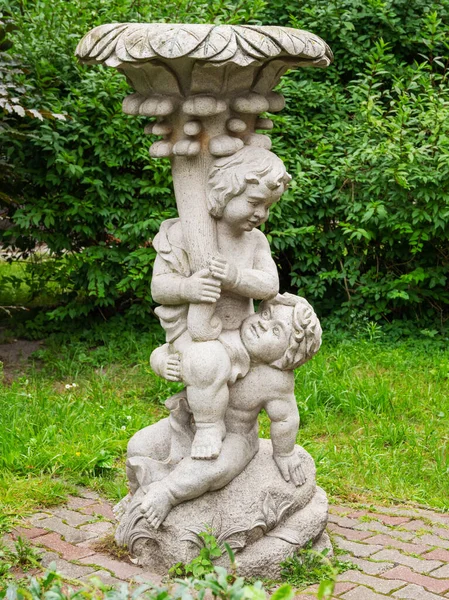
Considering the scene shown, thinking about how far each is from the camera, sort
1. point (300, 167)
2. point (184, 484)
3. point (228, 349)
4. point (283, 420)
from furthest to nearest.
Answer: point (300, 167) → point (283, 420) → point (228, 349) → point (184, 484)

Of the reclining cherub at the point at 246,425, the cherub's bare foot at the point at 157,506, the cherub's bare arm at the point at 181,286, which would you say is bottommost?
the cherub's bare foot at the point at 157,506

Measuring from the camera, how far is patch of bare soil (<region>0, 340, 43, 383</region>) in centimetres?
758

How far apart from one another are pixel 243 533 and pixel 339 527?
840 millimetres

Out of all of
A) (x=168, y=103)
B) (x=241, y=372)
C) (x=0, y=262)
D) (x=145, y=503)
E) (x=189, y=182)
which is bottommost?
(x=0, y=262)

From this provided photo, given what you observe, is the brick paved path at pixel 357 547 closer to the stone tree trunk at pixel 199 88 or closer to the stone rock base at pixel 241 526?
the stone rock base at pixel 241 526

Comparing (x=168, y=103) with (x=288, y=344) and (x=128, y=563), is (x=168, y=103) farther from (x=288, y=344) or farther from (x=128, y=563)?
(x=128, y=563)

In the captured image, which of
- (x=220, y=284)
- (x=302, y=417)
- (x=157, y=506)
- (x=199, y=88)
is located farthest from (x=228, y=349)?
(x=302, y=417)

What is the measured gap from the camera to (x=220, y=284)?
4176mm

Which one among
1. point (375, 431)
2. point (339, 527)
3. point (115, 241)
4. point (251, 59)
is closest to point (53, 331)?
point (115, 241)

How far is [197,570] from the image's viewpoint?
156 inches

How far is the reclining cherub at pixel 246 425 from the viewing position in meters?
4.18

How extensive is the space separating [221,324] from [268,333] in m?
0.23

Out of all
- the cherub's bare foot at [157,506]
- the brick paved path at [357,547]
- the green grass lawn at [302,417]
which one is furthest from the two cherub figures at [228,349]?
the green grass lawn at [302,417]

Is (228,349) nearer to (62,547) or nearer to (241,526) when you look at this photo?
(241,526)
